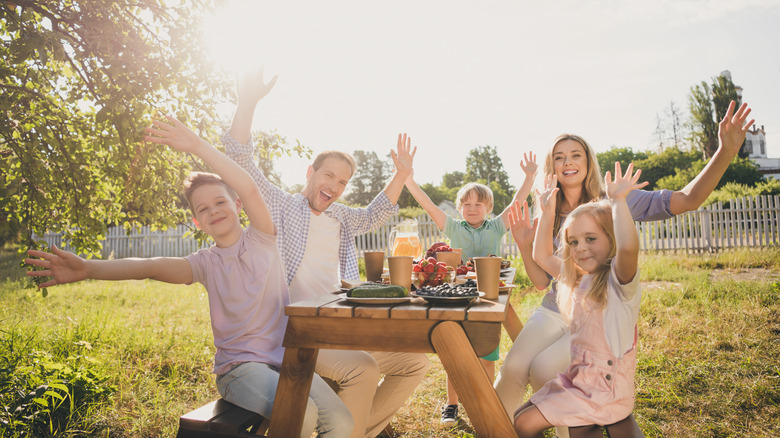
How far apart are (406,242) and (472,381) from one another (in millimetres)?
1149

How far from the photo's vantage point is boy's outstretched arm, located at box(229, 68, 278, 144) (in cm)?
213

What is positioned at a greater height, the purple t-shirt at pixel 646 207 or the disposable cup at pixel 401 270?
the purple t-shirt at pixel 646 207

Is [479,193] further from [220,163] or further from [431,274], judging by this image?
[220,163]

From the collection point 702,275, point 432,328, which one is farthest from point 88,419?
point 702,275

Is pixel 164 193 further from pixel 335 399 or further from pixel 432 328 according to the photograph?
pixel 432 328

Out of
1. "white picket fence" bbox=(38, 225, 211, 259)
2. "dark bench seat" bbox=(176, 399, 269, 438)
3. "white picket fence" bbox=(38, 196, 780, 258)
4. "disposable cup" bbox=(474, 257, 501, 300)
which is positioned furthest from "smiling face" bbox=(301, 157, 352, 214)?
"white picket fence" bbox=(38, 225, 211, 259)

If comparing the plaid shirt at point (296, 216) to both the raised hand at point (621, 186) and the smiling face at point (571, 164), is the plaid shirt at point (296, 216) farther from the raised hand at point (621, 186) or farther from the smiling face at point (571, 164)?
the raised hand at point (621, 186)

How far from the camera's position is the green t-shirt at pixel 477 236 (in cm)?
373

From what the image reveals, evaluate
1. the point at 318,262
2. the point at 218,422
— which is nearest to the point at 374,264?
the point at 318,262

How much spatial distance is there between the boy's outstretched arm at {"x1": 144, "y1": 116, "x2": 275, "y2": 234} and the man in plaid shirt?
39 cm

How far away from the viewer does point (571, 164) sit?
268 centimetres

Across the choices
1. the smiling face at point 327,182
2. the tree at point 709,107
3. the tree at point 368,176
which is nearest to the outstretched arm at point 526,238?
the smiling face at point 327,182

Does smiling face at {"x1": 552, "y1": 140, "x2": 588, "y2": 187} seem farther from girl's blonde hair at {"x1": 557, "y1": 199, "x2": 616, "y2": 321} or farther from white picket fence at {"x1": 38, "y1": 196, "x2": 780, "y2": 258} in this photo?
white picket fence at {"x1": 38, "y1": 196, "x2": 780, "y2": 258}

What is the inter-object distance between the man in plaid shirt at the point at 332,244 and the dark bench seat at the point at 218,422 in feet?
1.52
